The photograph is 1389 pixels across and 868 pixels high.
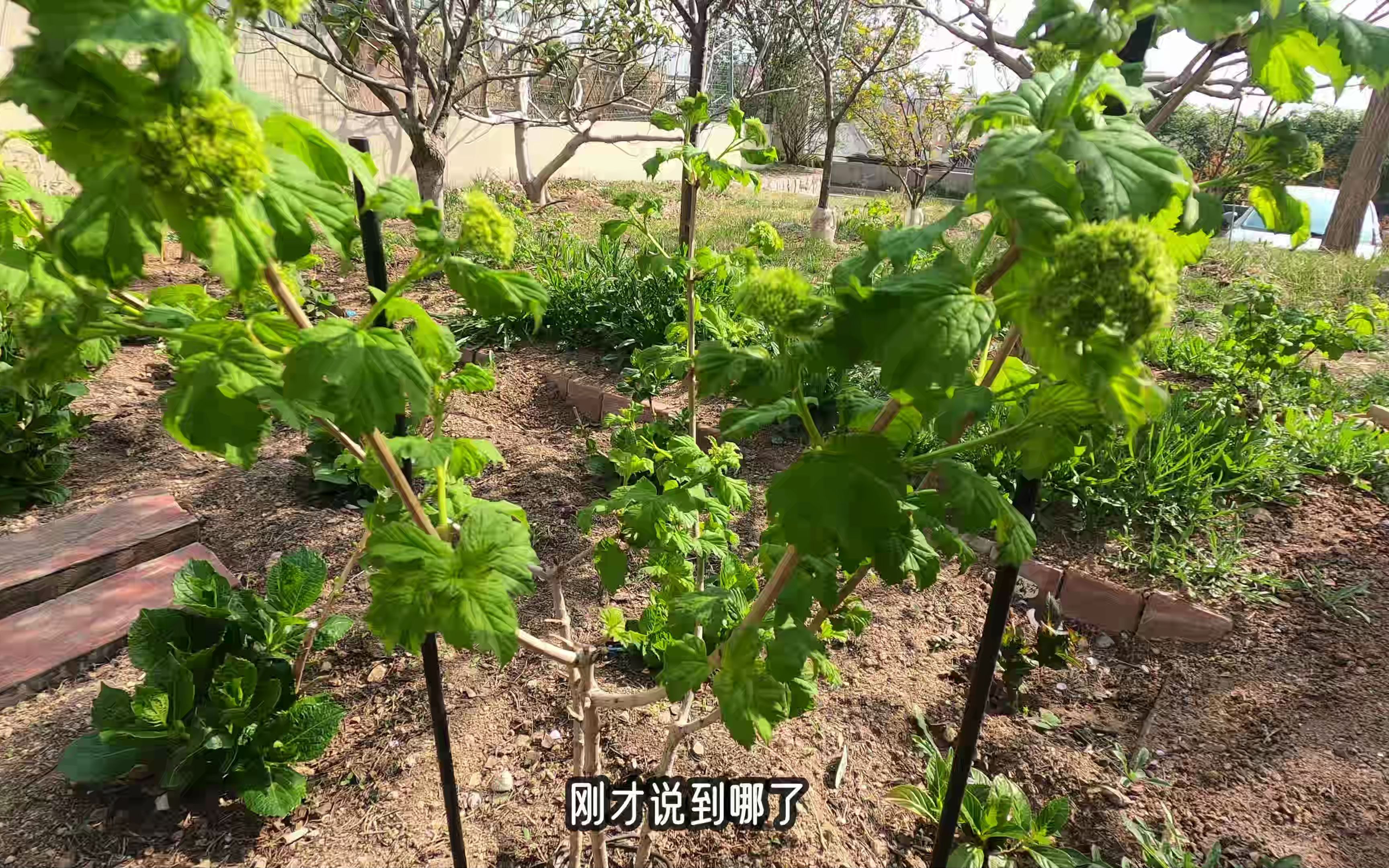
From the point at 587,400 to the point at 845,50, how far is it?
339 inches

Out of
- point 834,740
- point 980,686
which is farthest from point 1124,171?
point 834,740

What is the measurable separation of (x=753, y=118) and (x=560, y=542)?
1835 mm

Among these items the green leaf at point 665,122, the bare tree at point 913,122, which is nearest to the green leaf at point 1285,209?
the green leaf at point 665,122

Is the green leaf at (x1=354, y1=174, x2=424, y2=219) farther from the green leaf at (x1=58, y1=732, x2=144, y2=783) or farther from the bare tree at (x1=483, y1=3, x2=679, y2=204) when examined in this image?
the bare tree at (x1=483, y1=3, x2=679, y2=204)

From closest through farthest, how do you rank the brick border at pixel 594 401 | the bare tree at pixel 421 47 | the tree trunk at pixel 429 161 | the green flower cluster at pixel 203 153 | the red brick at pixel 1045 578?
the green flower cluster at pixel 203 153 < the red brick at pixel 1045 578 < the brick border at pixel 594 401 < the bare tree at pixel 421 47 < the tree trunk at pixel 429 161

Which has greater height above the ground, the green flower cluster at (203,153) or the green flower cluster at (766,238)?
the green flower cluster at (203,153)

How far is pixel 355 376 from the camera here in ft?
2.53

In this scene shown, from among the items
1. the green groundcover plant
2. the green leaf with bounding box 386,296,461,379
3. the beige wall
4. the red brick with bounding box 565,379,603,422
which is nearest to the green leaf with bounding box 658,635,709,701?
the green groundcover plant

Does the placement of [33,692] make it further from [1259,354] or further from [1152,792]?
[1259,354]

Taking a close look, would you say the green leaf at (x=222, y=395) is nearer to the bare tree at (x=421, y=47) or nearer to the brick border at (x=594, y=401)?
the brick border at (x=594, y=401)

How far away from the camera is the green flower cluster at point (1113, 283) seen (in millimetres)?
613

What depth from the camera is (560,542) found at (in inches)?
119

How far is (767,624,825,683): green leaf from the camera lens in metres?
1.08

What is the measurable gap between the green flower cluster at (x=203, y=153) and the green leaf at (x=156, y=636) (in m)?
1.81
